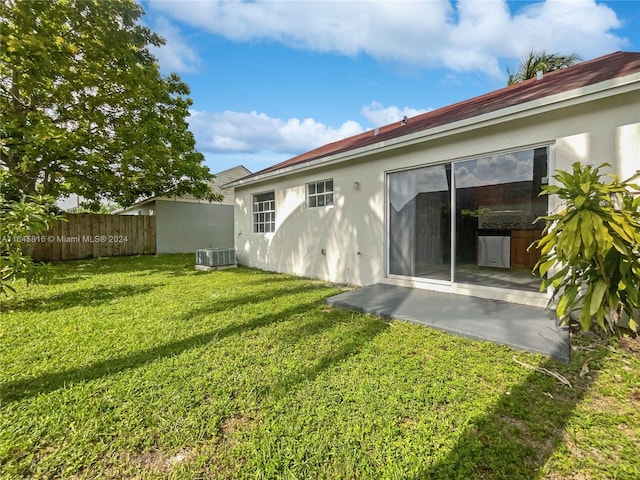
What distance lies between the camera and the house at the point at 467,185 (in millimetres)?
3844

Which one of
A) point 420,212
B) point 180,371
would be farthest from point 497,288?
point 180,371

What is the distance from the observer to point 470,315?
4.18m

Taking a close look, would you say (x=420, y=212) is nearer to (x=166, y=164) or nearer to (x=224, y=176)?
(x=166, y=164)

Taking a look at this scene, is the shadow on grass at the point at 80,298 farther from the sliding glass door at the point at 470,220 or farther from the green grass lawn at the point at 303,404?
the sliding glass door at the point at 470,220

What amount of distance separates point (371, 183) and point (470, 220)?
2109 millimetres

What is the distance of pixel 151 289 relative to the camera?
6625 mm

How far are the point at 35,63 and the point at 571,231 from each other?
12.4 metres

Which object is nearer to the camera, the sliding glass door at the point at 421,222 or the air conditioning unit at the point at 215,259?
the sliding glass door at the point at 421,222

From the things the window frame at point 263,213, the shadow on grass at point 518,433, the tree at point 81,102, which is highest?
the tree at point 81,102

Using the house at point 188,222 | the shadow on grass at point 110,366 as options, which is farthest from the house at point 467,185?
the house at point 188,222

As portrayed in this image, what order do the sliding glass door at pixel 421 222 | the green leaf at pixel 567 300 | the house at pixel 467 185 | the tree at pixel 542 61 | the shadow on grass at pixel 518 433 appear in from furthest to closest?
1. the tree at pixel 542 61
2. the sliding glass door at pixel 421 222
3. the house at pixel 467 185
4. the green leaf at pixel 567 300
5. the shadow on grass at pixel 518 433

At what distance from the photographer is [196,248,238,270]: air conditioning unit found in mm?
9477

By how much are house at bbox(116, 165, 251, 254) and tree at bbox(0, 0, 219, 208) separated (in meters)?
2.62

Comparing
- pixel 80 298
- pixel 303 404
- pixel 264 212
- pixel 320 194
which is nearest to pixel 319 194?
pixel 320 194
